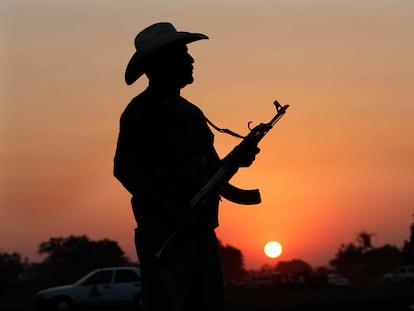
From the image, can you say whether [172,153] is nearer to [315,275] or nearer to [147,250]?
[147,250]

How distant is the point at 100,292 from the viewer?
116ft

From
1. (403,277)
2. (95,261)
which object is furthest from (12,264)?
(403,277)

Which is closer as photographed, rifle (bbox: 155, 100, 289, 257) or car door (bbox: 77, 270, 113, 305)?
rifle (bbox: 155, 100, 289, 257)

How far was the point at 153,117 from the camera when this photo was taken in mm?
4488

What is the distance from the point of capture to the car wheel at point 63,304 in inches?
1398

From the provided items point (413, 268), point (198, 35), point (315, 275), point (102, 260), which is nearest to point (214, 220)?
point (198, 35)

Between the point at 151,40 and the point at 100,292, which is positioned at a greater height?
the point at 100,292

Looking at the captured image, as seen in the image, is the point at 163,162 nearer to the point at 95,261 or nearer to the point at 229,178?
the point at 229,178

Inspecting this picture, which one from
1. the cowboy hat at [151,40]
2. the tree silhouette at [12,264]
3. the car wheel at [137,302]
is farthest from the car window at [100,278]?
the tree silhouette at [12,264]

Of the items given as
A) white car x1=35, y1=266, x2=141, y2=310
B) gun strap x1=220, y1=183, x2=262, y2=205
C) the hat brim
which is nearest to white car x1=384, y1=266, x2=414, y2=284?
white car x1=35, y1=266, x2=141, y2=310

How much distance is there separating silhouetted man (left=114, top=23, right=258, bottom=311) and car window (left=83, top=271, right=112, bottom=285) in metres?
31.4

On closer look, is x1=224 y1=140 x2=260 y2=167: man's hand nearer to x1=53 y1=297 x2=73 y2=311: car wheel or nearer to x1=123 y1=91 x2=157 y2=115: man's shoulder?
x1=123 y1=91 x2=157 y2=115: man's shoulder

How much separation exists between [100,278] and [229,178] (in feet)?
105

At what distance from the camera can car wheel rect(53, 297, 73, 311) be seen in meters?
35.5
